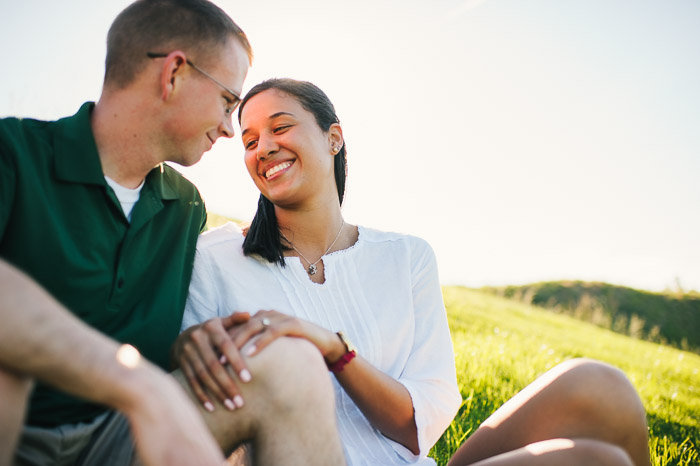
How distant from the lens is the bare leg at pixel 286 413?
4.57 feet

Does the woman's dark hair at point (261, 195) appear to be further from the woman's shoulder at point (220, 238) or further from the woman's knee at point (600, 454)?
the woman's knee at point (600, 454)

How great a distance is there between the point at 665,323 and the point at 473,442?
32.6m

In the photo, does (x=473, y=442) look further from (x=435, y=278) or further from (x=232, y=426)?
(x=232, y=426)

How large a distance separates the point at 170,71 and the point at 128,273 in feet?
2.74

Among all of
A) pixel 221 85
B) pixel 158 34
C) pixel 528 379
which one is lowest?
pixel 528 379

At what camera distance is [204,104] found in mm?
2031

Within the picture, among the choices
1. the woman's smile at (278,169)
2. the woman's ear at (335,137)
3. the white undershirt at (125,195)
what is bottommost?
the white undershirt at (125,195)

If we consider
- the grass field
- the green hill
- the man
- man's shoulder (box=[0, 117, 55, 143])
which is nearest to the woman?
the man

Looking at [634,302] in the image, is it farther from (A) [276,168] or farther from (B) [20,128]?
(B) [20,128]

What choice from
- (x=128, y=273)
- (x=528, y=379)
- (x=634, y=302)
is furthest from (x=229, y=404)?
(x=634, y=302)

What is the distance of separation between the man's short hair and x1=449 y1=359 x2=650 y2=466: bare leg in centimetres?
203

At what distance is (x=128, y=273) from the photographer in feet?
5.80

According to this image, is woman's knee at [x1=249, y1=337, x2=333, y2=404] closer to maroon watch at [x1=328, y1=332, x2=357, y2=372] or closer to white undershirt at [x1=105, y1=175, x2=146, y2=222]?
maroon watch at [x1=328, y1=332, x2=357, y2=372]

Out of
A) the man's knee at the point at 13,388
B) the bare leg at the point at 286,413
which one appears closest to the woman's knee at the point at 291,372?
the bare leg at the point at 286,413
